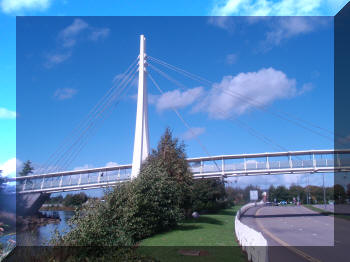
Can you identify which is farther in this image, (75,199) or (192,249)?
(75,199)

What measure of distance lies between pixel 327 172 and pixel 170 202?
3007cm

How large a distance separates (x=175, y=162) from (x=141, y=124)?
4022 mm

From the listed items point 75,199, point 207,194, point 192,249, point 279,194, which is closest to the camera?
point 192,249

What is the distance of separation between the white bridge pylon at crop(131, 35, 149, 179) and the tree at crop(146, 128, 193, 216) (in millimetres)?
936

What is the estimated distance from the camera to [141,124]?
971 inches

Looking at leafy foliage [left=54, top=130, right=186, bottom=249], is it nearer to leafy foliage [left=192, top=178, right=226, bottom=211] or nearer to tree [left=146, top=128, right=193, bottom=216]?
tree [left=146, top=128, right=193, bottom=216]

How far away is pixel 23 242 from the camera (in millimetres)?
9594

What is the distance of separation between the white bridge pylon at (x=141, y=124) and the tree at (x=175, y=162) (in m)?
0.94

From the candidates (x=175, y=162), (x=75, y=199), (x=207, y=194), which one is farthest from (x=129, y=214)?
(x=75, y=199)

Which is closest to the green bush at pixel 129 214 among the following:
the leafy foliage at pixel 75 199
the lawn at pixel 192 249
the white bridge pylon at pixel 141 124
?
the lawn at pixel 192 249

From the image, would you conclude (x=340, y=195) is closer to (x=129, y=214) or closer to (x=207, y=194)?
(x=207, y=194)

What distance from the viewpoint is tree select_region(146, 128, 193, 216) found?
80.4ft

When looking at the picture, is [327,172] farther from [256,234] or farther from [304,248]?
[256,234]

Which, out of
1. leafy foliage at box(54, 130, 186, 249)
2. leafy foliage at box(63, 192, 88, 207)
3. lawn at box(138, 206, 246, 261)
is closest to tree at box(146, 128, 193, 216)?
leafy foliage at box(54, 130, 186, 249)
